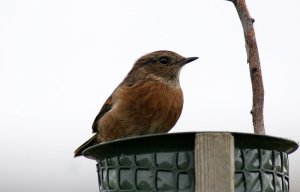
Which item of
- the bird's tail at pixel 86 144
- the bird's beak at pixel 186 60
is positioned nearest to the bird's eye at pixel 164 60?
the bird's beak at pixel 186 60

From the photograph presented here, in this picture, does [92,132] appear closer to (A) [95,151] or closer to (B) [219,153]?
(A) [95,151]

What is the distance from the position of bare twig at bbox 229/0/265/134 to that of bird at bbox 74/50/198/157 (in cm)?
→ 203

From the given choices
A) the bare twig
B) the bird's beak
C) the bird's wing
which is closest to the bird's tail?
the bird's wing

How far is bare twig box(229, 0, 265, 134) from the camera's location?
523 cm

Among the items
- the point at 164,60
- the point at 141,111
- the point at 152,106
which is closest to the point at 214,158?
the point at 141,111

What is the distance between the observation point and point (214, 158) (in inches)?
158

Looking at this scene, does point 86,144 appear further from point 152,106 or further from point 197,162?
point 197,162

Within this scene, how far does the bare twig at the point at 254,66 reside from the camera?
5230 millimetres

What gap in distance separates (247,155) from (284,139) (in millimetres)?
287

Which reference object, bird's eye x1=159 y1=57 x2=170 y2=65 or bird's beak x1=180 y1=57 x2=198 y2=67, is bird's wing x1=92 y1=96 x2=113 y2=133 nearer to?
bird's eye x1=159 y1=57 x2=170 y2=65

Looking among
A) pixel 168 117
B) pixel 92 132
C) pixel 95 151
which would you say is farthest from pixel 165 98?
pixel 95 151

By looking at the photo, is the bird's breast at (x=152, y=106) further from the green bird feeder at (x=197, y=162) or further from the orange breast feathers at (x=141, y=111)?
the green bird feeder at (x=197, y=162)

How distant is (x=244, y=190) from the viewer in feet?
13.8

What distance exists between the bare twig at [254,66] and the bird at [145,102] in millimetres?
2034
